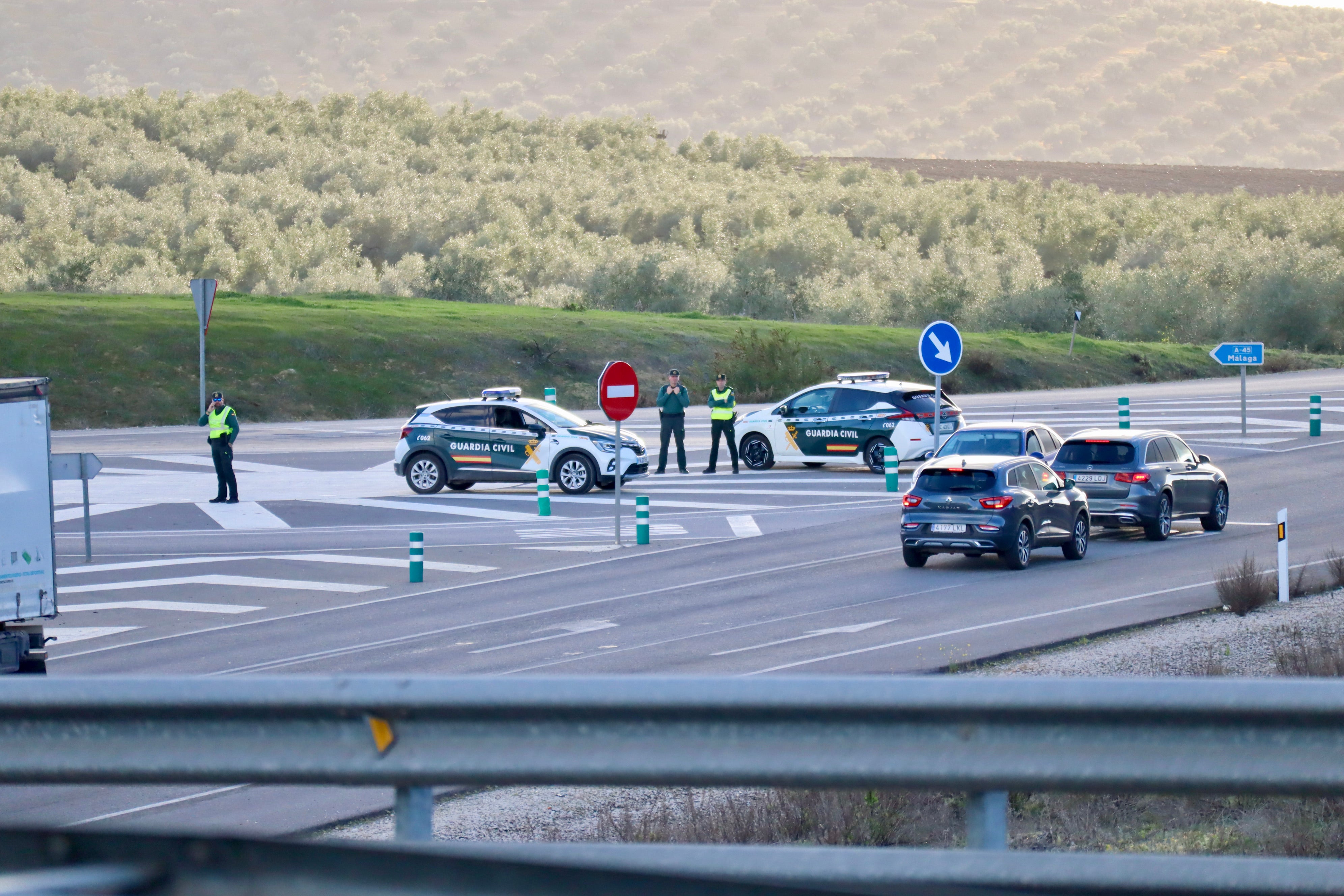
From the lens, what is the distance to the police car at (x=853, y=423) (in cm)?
2788

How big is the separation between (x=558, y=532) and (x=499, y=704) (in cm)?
1937

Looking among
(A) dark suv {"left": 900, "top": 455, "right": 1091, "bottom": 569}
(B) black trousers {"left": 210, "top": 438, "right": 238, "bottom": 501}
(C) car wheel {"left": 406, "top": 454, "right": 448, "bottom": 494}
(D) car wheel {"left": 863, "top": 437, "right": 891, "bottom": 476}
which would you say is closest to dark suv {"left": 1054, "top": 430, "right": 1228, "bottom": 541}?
(A) dark suv {"left": 900, "top": 455, "right": 1091, "bottom": 569}

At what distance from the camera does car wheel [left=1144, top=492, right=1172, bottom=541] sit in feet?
67.4

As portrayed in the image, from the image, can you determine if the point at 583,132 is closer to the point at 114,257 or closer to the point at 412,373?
→ the point at 114,257

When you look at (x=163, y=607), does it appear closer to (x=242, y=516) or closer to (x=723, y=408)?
(x=242, y=516)

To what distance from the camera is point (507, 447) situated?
26391 mm

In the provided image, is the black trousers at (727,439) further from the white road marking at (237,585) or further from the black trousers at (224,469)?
the white road marking at (237,585)

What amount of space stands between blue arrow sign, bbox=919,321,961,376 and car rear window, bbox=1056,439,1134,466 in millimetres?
2239

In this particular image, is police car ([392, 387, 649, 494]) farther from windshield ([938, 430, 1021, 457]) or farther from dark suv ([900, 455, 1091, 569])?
dark suv ([900, 455, 1091, 569])

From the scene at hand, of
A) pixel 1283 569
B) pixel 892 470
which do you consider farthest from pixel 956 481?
pixel 892 470

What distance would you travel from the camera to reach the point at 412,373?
48906 mm

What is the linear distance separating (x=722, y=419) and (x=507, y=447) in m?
4.56

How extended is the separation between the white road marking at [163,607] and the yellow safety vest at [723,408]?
13254mm

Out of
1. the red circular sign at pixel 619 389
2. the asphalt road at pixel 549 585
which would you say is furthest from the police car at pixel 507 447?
the red circular sign at pixel 619 389
